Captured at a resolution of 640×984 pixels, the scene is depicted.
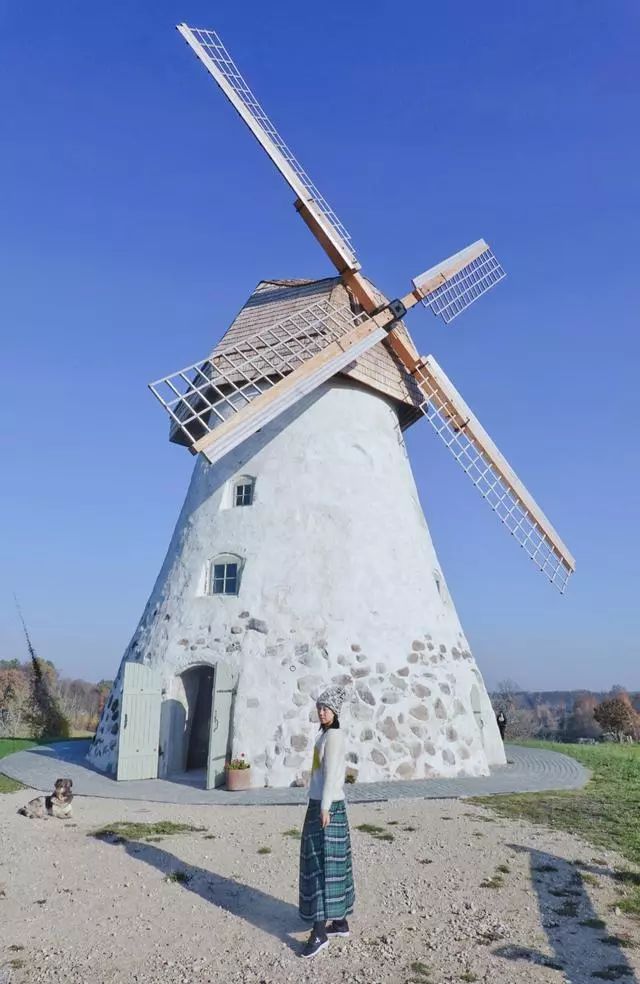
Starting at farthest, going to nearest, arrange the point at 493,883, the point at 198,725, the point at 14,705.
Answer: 1. the point at 14,705
2. the point at 198,725
3. the point at 493,883

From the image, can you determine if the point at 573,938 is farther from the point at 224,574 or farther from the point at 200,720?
the point at 200,720

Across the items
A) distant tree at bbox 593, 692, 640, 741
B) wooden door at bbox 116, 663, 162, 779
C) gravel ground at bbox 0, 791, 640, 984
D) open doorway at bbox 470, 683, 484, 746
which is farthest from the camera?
distant tree at bbox 593, 692, 640, 741

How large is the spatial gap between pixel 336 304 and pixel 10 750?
11584mm

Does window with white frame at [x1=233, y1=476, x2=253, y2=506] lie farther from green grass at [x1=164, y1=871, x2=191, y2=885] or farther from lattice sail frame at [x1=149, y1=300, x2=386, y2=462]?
green grass at [x1=164, y1=871, x2=191, y2=885]

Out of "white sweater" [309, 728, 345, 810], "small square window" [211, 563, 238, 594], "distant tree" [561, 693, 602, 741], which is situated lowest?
"distant tree" [561, 693, 602, 741]

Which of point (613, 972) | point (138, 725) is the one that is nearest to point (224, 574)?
point (138, 725)

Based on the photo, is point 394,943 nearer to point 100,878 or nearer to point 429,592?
point 100,878

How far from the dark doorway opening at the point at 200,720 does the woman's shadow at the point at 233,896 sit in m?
5.35

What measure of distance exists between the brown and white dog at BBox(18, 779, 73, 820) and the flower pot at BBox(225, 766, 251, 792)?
2.57m

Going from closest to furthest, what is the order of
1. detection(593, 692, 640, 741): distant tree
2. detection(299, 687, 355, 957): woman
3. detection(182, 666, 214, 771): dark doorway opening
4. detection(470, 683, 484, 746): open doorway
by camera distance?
detection(299, 687, 355, 957): woman
detection(182, 666, 214, 771): dark doorway opening
detection(470, 683, 484, 746): open doorway
detection(593, 692, 640, 741): distant tree

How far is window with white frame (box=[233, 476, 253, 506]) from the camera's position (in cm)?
1286

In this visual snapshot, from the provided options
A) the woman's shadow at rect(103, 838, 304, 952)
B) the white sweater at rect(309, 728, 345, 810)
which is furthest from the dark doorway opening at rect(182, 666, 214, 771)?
the white sweater at rect(309, 728, 345, 810)

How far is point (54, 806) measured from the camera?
806 cm

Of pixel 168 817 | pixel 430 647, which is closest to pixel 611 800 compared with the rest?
pixel 430 647
